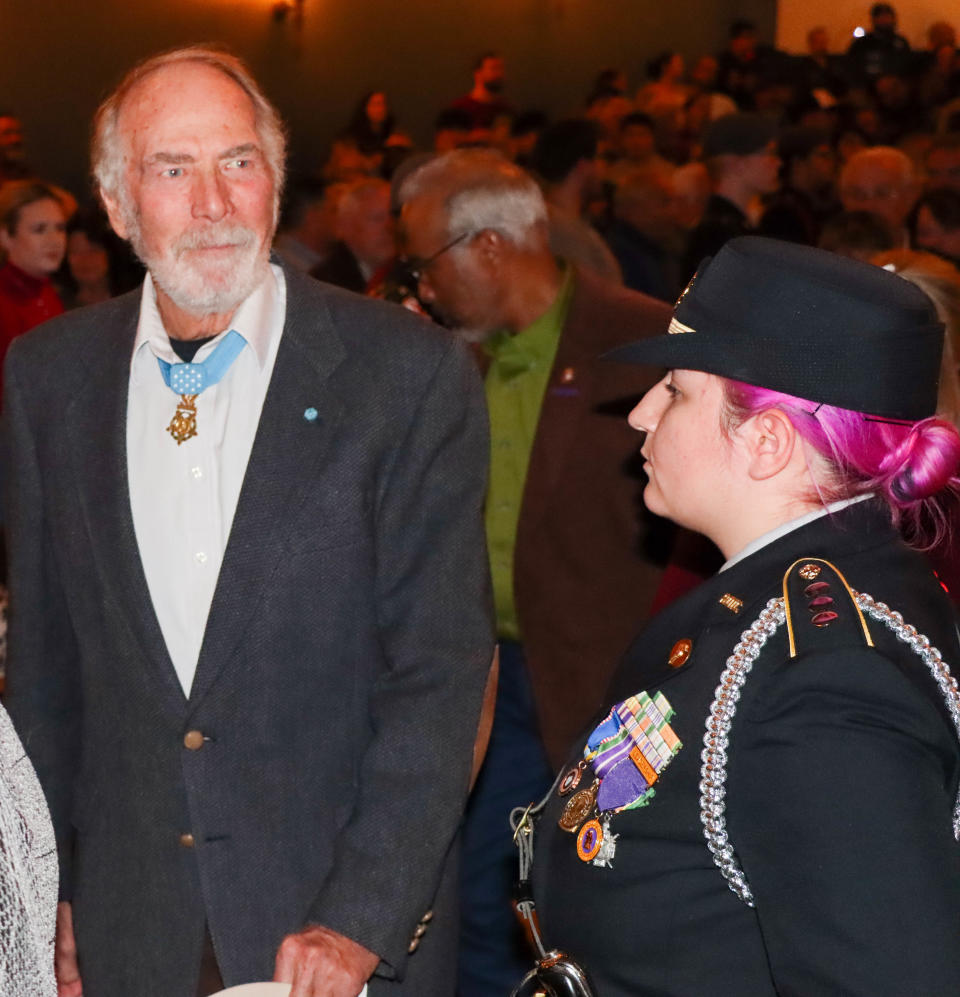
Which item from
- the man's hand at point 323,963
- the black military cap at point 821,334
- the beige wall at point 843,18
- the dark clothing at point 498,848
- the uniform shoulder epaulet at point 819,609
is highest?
the beige wall at point 843,18

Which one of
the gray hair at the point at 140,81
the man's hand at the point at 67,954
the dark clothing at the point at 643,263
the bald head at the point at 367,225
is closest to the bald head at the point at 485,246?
the gray hair at the point at 140,81

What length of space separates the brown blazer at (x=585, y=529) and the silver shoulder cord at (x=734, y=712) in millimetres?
1544

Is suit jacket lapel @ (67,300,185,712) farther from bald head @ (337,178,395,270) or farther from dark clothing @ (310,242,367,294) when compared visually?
bald head @ (337,178,395,270)

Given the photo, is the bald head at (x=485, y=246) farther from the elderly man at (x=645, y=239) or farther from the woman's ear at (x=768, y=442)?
the elderly man at (x=645, y=239)

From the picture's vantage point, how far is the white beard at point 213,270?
192 centimetres

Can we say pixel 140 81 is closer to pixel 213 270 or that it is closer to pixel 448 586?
pixel 213 270

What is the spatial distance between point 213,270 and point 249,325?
0.09 metres

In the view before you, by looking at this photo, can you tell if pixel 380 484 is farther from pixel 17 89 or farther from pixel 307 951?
pixel 17 89

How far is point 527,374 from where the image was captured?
3107mm

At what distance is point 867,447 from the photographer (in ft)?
4.60

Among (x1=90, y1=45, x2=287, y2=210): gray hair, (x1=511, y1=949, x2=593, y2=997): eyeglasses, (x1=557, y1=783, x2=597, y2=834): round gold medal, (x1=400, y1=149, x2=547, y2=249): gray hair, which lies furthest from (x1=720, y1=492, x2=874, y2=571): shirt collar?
(x1=400, y1=149, x2=547, y2=249): gray hair

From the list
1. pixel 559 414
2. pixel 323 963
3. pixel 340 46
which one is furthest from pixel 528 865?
pixel 340 46

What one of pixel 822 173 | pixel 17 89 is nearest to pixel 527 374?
pixel 822 173

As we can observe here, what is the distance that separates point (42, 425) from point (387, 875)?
817mm
